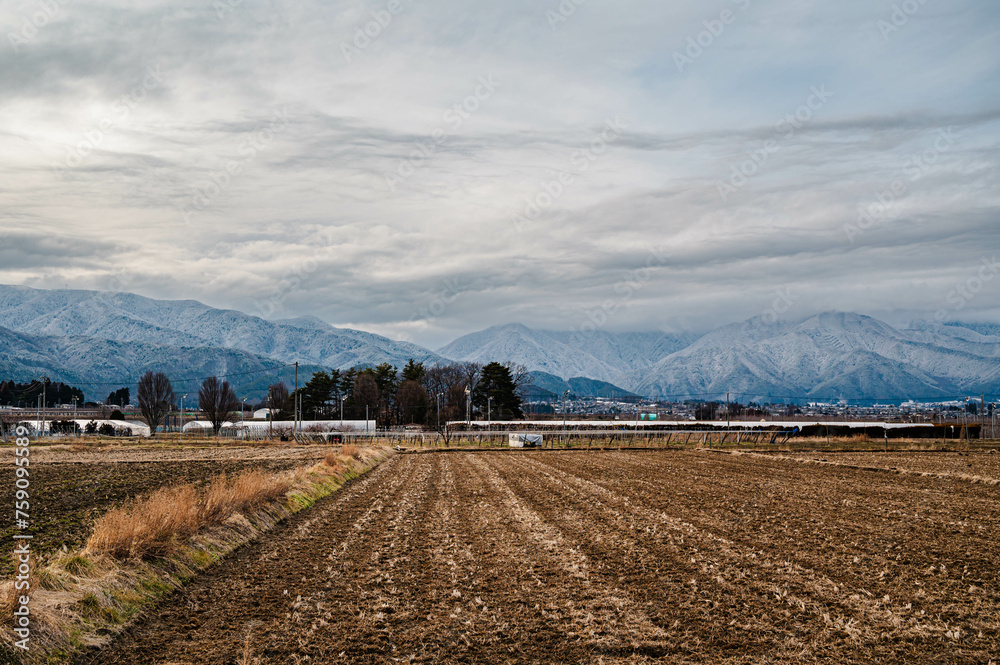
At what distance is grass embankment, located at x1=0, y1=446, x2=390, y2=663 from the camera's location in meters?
9.23

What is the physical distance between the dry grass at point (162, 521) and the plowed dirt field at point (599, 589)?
112 centimetres

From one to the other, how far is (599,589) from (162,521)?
27.5 ft

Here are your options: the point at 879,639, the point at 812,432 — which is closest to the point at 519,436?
the point at 812,432

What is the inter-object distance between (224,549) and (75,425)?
12209 centimetres

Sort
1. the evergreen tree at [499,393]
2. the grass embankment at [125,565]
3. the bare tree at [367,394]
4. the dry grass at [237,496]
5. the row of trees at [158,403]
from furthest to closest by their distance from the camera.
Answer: the bare tree at [367,394] < the evergreen tree at [499,393] < the row of trees at [158,403] < the dry grass at [237,496] < the grass embankment at [125,565]

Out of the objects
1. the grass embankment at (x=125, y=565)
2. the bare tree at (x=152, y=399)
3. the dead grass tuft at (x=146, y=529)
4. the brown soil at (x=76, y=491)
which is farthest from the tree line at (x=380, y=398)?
the dead grass tuft at (x=146, y=529)

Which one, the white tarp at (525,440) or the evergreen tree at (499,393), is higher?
the evergreen tree at (499,393)

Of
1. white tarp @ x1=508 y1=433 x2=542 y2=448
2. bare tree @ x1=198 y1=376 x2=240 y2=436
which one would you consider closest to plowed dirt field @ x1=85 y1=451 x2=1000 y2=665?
white tarp @ x1=508 y1=433 x2=542 y2=448

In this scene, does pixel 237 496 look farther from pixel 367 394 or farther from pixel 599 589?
pixel 367 394

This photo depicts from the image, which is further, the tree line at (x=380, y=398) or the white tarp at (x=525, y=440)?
the tree line at (x=380, y=398)

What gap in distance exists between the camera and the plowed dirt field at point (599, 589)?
9.46 metres

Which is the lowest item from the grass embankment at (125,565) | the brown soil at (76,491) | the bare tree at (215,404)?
the brown soil at (76,491)

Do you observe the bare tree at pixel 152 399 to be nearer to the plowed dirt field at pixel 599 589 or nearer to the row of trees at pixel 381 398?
the row of trees at pixel 381 398

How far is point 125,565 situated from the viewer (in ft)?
39.3
